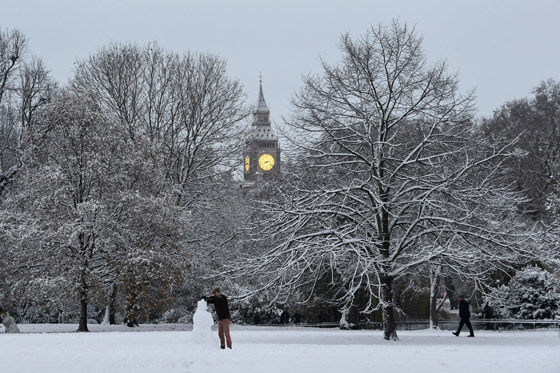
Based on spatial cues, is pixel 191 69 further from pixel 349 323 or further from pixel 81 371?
pixel 81 371

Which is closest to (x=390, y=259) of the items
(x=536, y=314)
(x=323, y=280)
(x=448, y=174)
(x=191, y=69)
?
(x=448, y=174)

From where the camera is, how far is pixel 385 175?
877 inches

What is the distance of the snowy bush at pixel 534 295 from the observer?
32.5 meters

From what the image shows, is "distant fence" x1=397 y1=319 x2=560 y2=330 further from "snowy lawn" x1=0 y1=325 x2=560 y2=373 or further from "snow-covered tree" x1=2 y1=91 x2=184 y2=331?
"snowy lawn" x1=0 y1=325 x2=560 y2=373

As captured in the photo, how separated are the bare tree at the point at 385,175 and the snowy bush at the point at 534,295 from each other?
11.3m

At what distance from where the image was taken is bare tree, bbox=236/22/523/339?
66.2ft

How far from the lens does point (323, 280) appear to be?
109 feet

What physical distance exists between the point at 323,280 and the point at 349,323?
2992 millimetres

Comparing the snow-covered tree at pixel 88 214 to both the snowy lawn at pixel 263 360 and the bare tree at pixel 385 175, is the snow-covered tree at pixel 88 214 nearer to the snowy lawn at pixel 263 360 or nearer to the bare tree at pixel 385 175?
the bare tree at pixel 385 175

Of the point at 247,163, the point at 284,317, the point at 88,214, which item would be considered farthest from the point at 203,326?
the point at 284,317

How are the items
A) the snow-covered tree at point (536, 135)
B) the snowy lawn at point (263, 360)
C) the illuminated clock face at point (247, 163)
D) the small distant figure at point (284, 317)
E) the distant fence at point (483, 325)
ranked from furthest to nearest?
1. the snow-covered tree at point (536, 135)
2. the small distant figure at point (284, 317)
3. the illuminated clock face at point (247, 163)
4. the distant fence at point (483, 325)
5. the snowy lawn at point (263, 360)

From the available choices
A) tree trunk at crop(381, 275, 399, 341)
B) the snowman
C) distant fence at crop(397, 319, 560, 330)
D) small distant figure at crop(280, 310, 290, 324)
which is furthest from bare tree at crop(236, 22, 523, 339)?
small distant figure at crop(280, 310, 290, 324)

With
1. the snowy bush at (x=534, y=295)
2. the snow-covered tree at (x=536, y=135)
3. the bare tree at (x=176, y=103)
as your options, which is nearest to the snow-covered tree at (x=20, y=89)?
the bare tree at (x=176, y=103)

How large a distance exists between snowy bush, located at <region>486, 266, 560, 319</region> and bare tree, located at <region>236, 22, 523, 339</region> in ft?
37.2
